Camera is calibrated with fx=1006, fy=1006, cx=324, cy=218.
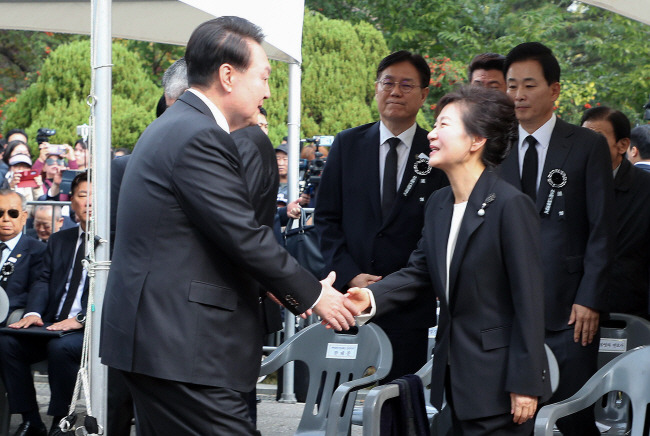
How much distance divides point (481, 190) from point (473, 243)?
210 mm

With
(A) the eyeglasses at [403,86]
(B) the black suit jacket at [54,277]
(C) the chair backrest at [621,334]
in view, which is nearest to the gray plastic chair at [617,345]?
(C) the chair backrest at [621,334]

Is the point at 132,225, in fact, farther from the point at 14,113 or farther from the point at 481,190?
the point at 14,113

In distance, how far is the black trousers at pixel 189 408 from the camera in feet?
10.6

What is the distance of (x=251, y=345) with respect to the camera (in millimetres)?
3377

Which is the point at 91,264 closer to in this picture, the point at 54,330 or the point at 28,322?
the point at 54,330

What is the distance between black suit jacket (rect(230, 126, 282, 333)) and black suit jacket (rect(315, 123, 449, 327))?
704mm

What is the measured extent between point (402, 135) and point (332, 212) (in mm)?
533

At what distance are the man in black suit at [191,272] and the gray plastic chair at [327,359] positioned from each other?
147 centimetres

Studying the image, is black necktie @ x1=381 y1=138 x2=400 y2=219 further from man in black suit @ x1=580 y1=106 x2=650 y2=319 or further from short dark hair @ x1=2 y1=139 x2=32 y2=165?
short dark hair @ x1=2 y1=139 x2=32 y2=165

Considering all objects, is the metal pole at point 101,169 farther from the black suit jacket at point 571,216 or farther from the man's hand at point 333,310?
the black suit jacket at point 571,216

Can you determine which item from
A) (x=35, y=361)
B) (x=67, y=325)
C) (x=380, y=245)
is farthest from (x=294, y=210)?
(x=380, y=245)

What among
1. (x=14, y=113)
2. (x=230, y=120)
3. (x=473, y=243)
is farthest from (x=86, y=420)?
(x=14, y=113)

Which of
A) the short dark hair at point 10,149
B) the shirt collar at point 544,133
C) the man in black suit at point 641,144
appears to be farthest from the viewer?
the short dark hair at point 10,149

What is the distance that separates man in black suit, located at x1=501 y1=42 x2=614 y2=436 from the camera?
14.8ft
